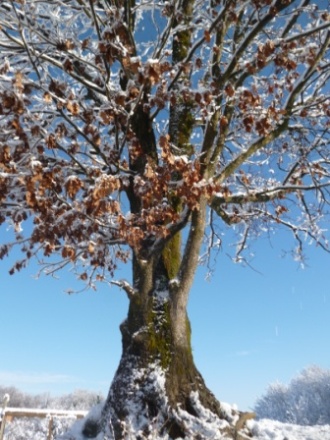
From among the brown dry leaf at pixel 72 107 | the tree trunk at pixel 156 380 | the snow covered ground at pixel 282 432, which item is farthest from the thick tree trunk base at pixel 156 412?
the brown dry leaf at pixel 72 107

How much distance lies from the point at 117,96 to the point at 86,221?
1890 mm

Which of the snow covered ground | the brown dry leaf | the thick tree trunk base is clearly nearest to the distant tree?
the snow covered ground

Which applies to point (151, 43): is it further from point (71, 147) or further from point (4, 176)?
point (4, 176)

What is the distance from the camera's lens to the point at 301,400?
27.3 m

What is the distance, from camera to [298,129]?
31.1ft

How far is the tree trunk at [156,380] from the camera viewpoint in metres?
6.35

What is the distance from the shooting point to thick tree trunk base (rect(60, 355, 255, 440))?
246 inches

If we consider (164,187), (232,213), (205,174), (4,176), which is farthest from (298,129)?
(4,176)

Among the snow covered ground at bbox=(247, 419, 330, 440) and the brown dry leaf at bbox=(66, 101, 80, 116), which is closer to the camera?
the brown dry leaf at bbox=(66, 101, 80, 116)

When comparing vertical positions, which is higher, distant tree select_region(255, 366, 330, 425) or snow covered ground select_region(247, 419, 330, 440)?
distant tree select_region(255, 366, 330, 425)

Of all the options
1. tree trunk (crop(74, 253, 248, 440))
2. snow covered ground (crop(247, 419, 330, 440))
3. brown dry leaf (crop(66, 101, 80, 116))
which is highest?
brown dry leaf (crop(66, 101, 80, 116))

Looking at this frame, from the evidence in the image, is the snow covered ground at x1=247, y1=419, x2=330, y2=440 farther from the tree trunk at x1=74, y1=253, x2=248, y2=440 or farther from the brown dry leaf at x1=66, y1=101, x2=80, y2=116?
the brown dry leaf at x1=66, y1=101, x2=80, y2=116

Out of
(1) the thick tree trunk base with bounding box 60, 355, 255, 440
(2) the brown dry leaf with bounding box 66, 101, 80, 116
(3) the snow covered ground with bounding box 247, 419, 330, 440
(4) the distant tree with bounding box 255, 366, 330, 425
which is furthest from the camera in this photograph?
(4) the distant tree with bounding box 255, 366, 330, 425

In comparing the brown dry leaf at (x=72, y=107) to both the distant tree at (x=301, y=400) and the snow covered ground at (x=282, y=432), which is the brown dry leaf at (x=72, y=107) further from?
the distant tree at (x=301, y=400)
